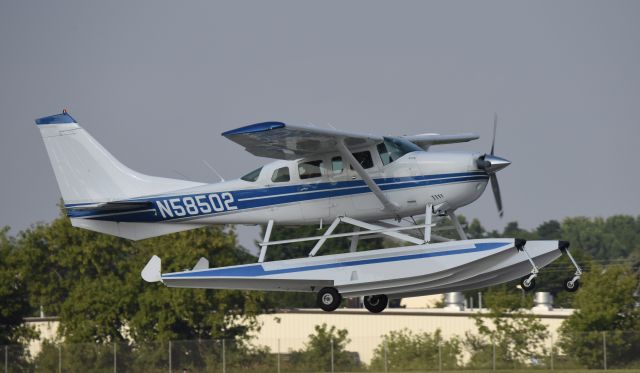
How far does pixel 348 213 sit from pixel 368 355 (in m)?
16.8

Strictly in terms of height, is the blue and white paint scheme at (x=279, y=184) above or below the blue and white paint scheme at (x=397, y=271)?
above

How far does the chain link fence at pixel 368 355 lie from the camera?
37094 mm

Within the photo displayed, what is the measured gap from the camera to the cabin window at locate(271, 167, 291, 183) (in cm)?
2289

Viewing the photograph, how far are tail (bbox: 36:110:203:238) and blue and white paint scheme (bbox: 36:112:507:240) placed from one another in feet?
0.07

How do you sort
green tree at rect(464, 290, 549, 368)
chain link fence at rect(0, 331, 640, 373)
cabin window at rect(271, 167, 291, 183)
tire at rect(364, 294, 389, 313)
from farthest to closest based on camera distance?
green tree at rect(464, 290, 549, 368) < chain link fence at rect(0, 331, 640, 373) < tire at rect(364, 294, 389, 313) < cabin window at rect(271, 167, 291, 183)

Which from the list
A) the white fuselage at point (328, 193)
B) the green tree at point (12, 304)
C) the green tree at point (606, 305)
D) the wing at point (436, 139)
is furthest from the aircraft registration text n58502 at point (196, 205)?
the green tree at point (12, 304)

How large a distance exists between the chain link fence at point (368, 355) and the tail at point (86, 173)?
14310mm

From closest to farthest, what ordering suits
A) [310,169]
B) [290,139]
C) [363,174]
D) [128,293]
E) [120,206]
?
[290,139], [363,174], [310,169], [120,206], [128,293]

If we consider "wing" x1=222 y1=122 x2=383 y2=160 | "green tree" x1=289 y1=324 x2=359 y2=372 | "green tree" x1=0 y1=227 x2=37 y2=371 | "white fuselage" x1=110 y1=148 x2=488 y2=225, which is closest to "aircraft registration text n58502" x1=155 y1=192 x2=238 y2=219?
"white fuselage" x1=110 y1=148 x2=488 y2=225

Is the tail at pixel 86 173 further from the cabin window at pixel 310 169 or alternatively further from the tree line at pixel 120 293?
the tree line at pixel 120 293

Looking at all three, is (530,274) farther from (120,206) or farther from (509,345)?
(509,345)

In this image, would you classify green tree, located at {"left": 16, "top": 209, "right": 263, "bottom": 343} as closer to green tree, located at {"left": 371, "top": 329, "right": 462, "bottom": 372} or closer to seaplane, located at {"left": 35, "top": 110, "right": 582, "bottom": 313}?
green tree, located at {"left": 371, "top": 329, "right": 462, "bottom": 372}

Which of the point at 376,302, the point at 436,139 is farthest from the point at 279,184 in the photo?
the point at 436,139

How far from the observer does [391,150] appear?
73.2 feet
